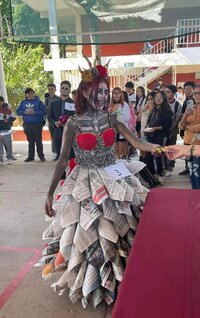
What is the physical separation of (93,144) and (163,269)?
1.15 meters

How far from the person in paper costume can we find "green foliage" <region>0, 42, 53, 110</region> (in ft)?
46.6

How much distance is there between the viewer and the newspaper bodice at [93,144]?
237cm

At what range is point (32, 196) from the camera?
505 cm

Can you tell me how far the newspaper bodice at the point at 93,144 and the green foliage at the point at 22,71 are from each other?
14205 mm

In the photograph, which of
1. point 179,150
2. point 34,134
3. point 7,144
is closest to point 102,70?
point 179,150

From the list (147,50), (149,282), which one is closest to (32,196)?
(149,282)

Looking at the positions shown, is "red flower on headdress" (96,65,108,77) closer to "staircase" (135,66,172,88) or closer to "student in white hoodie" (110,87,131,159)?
"student in white hoodie" (110,87,131,159)

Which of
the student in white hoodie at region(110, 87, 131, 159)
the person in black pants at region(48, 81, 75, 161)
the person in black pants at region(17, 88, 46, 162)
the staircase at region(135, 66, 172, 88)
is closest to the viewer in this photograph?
the student in white hoodie at region(110, 87, 131, 159)

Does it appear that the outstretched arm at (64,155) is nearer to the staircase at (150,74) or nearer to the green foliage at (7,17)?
the green foliage at (7,17)

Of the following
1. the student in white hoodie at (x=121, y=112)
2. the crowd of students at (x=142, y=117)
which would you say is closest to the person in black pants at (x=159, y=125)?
the crowd of students at (x=142, y=117)

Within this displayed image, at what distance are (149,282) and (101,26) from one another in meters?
3.14

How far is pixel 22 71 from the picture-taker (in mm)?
16719


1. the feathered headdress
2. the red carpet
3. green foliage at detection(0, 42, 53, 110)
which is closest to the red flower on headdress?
the feathered headdress

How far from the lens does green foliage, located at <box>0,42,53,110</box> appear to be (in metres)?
16.1
